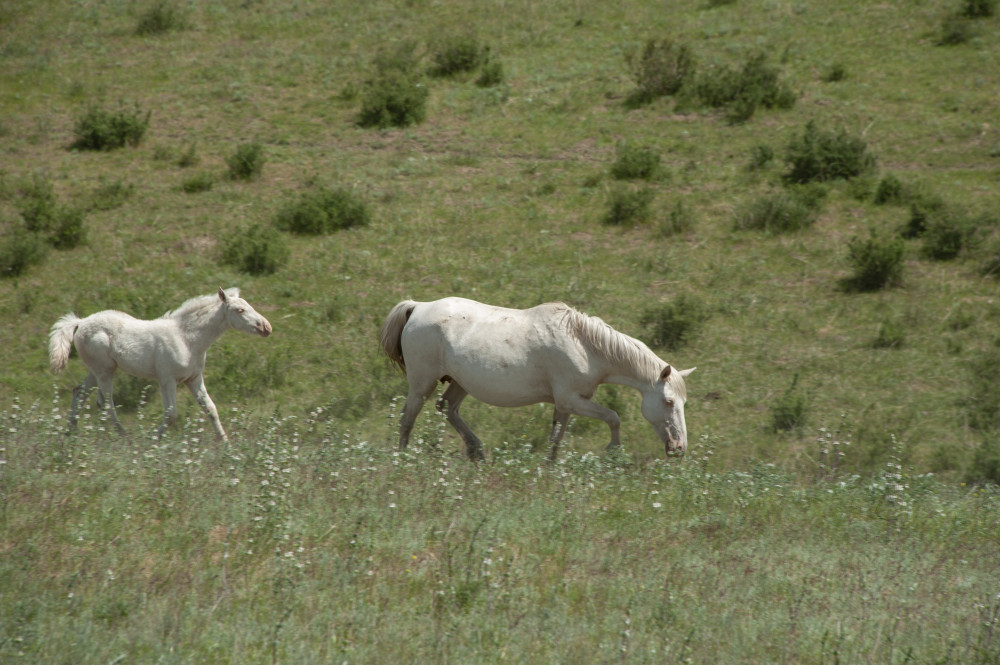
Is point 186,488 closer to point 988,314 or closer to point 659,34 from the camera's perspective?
point 988,314

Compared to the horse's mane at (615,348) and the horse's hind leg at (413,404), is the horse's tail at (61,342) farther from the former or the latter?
the horse's mane at (615,348)

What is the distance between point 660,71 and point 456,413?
13.2 metres

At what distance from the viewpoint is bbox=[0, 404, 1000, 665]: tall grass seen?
Answer: 5.12 metres

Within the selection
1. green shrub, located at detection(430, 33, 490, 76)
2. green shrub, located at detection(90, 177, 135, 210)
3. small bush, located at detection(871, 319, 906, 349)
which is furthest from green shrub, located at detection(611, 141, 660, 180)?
green shrub, located at detection(90, 177, 135, 210)

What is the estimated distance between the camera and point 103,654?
186 inches

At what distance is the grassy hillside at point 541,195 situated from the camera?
12.0 m

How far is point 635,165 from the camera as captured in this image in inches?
688

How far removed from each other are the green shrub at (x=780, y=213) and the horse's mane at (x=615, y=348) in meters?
7.43

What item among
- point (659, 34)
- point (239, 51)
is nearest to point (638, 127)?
point (659, 34)

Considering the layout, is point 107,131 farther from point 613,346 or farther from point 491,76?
point 613,346

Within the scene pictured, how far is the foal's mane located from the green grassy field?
0.95m

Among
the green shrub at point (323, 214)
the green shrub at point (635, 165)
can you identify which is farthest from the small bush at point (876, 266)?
the green shrub at point (323, 214)

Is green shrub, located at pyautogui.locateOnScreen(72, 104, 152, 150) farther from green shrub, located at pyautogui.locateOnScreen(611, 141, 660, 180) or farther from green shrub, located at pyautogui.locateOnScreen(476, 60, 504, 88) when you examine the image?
green shrub, located at pyautogui.locateOnScreen(611, 141, 660, 180)

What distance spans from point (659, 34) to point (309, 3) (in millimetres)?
9712
